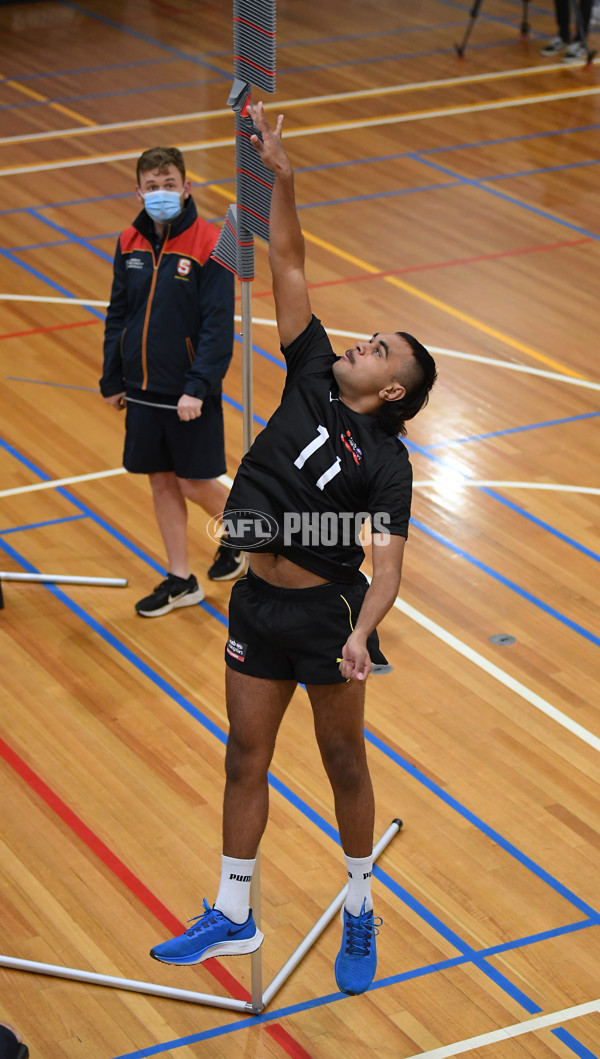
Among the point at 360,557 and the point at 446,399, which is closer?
the point at 360,557

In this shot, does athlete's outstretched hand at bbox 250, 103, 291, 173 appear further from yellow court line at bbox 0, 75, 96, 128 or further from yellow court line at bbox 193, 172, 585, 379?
yellow court line at bbox 0, 75, 96, 128

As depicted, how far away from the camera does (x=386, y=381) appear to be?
3734mm

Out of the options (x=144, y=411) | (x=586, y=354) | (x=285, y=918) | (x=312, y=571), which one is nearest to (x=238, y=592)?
(x=312, y=571)

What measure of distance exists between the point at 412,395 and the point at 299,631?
683 mm

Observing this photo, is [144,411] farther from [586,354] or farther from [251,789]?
[586,354]

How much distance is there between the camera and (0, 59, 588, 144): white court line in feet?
42.5

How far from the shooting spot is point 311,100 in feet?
46.2

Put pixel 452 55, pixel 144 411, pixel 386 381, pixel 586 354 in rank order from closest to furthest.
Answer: pixel 386 381 → pixel 144 411 → pixel 586 354 → pixel 452 55

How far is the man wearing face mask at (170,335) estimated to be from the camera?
19.6 feet

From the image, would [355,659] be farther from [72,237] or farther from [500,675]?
[72,237]

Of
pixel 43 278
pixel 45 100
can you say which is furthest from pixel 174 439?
pixel 45 100

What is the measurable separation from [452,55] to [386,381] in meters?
13.0

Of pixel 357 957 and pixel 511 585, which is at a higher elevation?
pixel 357 957

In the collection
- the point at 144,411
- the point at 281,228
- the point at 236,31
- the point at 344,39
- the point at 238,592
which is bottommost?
the point at 344,39
